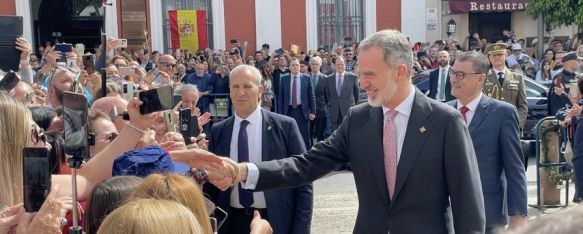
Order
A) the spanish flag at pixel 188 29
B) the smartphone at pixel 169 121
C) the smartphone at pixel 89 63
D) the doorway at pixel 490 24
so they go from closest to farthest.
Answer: the smartphone at pixel 169 121
the smartphone at pixel 89 63
the spanish flag at pixel 188 29
the doorway at pixel 490 24

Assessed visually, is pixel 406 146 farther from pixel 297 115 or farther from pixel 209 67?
pixel 209 67

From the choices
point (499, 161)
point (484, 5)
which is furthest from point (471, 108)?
point (484, 5)

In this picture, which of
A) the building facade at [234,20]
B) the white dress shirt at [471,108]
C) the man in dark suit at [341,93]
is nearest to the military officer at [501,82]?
the man in dark suit at [341,93]

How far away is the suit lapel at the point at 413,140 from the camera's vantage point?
11.7 ft

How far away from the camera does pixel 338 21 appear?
2505 centimetres

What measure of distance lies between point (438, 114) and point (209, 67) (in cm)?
1442

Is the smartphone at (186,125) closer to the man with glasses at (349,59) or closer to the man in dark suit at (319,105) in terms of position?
the man in dark suit at (319,105)

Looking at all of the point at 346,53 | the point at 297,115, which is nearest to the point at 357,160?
the point at 297,115

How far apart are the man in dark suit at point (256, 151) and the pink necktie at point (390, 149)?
127 centimetres

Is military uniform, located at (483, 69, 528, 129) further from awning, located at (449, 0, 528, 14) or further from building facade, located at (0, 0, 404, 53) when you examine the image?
awning, located at (449, 0, 528, 14)

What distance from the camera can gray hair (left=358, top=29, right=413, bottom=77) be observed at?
3586 millimetres

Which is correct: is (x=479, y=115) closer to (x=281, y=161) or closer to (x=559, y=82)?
(x=281, y=161)

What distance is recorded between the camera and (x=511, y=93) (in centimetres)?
922

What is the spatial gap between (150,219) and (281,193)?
2.70m
